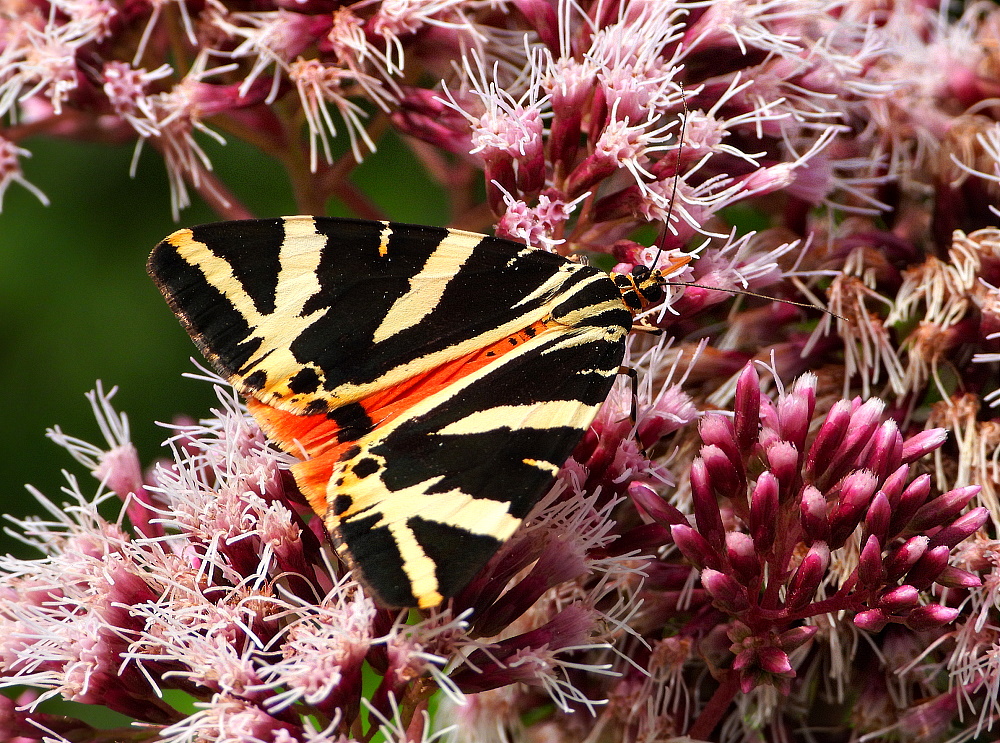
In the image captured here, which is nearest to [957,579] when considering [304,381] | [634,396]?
[634,396]

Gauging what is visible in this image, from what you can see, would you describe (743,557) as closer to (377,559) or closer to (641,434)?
(641,434)

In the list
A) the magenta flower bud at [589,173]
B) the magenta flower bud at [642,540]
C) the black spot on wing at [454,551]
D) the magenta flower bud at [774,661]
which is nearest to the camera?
the black spot on wing at [454,551]

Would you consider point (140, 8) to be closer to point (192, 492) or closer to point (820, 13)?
point (192, 492)

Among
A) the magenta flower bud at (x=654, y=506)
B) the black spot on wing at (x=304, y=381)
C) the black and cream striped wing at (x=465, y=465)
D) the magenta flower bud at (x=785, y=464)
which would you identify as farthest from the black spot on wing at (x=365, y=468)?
the magenta flower bud at (x=785, y=464)

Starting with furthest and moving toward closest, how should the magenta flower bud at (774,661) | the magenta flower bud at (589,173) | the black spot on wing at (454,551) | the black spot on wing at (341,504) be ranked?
the magenta flower bud at (589,173), the magenta flower bud at (774,661), the black spot on wing at (341,504), the black spot on wing at (454,551)

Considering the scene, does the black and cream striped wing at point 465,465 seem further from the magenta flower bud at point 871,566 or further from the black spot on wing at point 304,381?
the magenta flower bud at point 871,566

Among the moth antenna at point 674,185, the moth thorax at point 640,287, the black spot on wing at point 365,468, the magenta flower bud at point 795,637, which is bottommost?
the magenta flower bud at point 795,637

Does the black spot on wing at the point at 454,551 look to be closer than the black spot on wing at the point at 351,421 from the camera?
Yes

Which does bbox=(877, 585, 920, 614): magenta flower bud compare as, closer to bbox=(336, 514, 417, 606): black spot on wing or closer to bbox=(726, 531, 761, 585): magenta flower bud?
bbox=(726, 531, 761, 585): magenta flower bud
